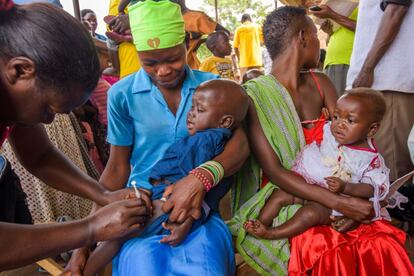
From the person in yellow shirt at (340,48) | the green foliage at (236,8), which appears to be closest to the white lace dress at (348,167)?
the person in yellow shirt at (340,48)

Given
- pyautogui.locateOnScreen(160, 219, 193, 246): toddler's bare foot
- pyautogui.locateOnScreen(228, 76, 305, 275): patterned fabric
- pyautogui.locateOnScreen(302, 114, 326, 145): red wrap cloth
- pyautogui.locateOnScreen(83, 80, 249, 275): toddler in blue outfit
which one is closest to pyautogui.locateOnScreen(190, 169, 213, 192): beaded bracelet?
pyautogui.locateOnScreen(83, 80, 249, 275): toddler in blue outfit

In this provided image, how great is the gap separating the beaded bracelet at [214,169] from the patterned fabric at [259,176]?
0.37 m

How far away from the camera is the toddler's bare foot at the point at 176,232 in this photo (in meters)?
1.40

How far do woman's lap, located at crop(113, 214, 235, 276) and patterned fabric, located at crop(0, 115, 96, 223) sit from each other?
126cm

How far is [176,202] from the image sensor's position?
4.57ft

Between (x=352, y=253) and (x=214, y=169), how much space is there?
703mm

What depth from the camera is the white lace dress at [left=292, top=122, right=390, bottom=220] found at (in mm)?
1656

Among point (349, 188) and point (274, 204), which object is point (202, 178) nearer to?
point (274, 204)

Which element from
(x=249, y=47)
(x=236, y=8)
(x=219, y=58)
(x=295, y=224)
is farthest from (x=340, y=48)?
(x=236, y=8)

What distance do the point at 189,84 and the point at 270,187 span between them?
64 centimetres

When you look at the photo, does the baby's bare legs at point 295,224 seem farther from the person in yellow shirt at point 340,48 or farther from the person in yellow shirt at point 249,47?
the person in yellow shirt at point 249,47

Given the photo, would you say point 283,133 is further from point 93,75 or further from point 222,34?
point 222,34

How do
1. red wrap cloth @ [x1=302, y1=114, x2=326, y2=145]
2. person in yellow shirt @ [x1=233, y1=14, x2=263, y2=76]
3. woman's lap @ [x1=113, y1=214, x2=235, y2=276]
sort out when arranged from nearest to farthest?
woman's lap @ [x1=113, y1=214, x2=235, y2=276], red wrap cloth @ [x1=302, y1=114, x2=326, y2=145], person in yellow shirt @ [x1=233, y1=14, x2=263, y2=76]

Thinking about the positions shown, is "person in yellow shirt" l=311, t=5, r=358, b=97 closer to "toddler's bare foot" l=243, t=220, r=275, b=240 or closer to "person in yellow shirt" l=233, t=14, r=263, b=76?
"toddler's bare foot" l=243, t=220, r=275, b=240
